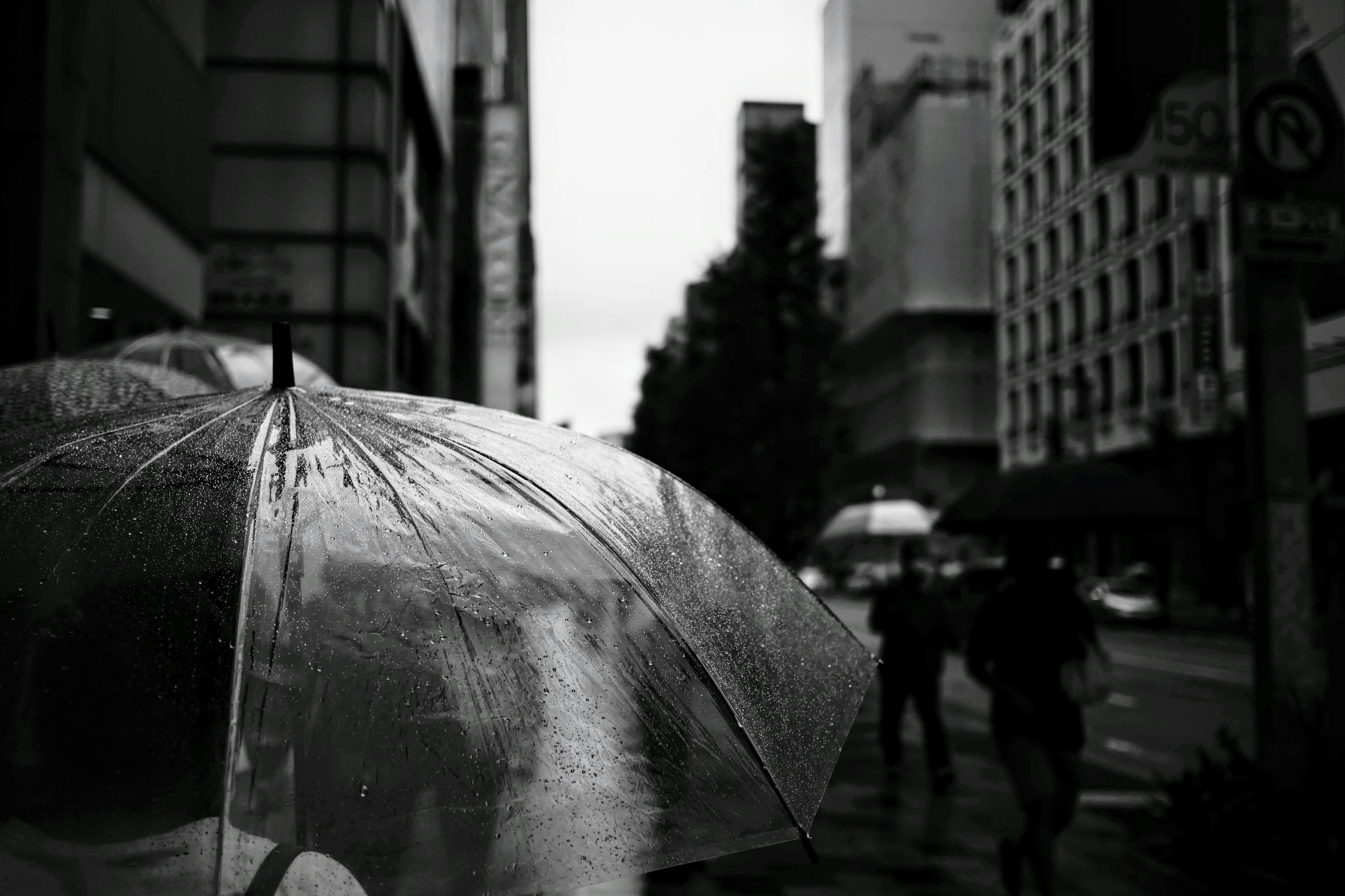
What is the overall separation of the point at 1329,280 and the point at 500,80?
2217 inches

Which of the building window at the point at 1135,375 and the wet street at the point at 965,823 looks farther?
the building window at the point at 1135,375

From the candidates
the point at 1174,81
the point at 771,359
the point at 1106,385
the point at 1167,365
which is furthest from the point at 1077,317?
the point at 1174,81

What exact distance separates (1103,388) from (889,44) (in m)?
23.7

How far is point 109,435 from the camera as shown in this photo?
2.38 m

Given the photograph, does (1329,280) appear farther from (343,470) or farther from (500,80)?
(500,80)

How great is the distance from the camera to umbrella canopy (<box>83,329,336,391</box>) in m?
6.82

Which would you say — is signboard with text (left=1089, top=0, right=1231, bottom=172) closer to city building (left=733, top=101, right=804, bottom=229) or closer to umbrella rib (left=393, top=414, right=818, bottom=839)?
umbrella rib (left=393, top=414, right=818, bottom=839)

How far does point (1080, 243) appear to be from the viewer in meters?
56.3

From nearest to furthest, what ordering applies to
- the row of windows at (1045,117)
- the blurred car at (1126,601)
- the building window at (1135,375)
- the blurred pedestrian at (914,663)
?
the blurred pedestrian at (914,663)
the blurred car at (1126,601)
the building window at (1135,375)
the row of windows at (1045,117)

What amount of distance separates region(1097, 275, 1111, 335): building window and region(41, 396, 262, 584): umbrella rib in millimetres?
53431

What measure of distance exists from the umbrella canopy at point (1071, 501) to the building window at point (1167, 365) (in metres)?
41.3

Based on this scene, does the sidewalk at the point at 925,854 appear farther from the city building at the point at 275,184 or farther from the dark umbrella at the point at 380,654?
the dark umbrella at the point at 380,654

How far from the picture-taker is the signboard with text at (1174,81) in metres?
7.77

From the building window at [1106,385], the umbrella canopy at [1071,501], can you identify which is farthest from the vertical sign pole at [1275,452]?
the building window at [1106,385]
